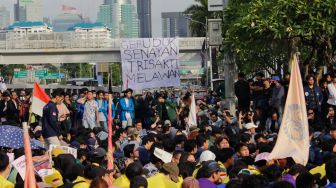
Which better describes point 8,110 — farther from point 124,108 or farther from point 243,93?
point 243,93

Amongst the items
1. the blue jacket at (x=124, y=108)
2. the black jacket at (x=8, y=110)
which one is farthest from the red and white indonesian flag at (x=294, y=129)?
the black jacket at (x=8, y=110)

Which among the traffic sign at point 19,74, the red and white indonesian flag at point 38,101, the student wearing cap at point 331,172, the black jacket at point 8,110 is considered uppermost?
the red and white indonesian flag at point 38,101

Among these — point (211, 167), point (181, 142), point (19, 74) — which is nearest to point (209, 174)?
point (211, 167)

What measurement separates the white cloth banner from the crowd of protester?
67 centimetres

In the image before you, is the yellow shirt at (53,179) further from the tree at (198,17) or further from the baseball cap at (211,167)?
the tree at (198,17)

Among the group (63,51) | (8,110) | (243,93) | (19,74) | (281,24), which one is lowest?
(19,74)

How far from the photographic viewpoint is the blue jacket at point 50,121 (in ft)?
51.6

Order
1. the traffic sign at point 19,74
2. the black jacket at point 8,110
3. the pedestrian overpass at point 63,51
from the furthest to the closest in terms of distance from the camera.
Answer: the traffic sign at point 19,74 < the pedestrian overpass at point 63,51 < the black jacket at point 8,110

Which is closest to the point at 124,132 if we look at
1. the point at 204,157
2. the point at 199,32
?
the point at 204,157

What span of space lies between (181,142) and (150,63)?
1041 centimetres

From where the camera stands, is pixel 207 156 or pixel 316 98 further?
pixel 316 98

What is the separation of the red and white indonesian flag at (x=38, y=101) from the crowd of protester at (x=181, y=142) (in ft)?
0.94

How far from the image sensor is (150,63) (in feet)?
76.7

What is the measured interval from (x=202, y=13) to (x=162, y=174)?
58993 millimetres
